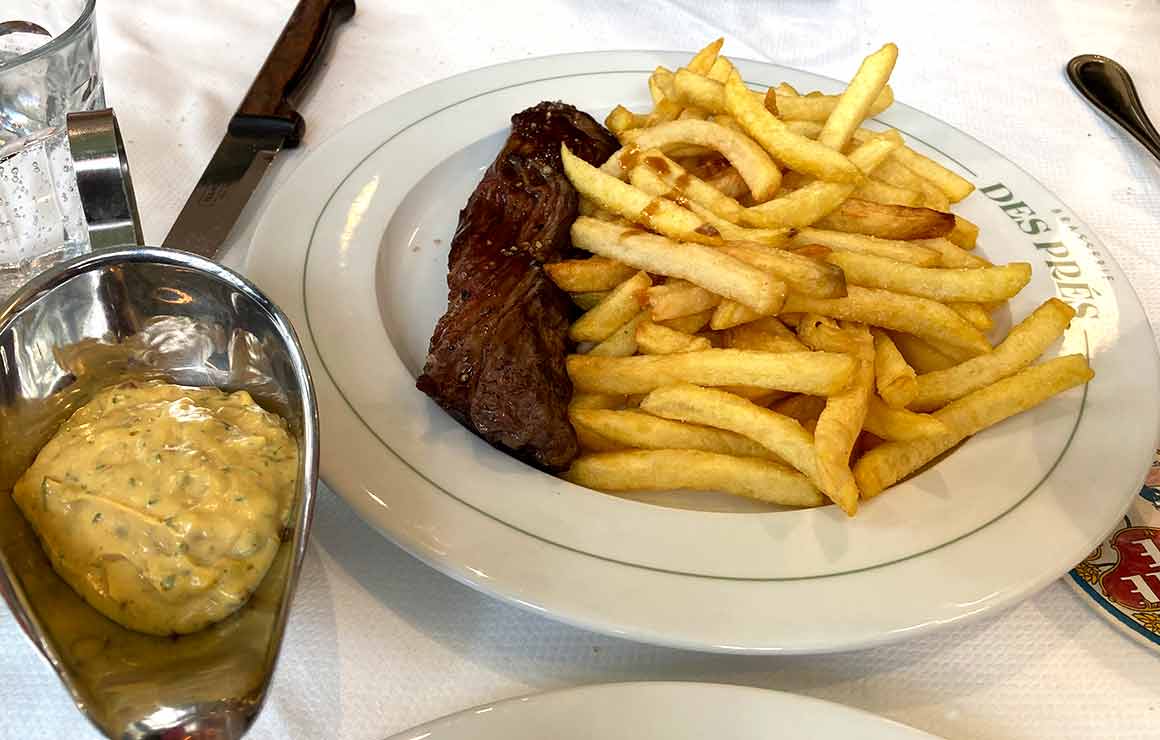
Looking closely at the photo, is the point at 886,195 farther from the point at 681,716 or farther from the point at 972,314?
the point at 681,716

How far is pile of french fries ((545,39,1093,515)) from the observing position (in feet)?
6.05

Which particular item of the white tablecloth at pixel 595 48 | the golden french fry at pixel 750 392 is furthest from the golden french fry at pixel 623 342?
the white tablecloth at pixel 595 48

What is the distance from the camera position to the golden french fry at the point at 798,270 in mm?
1917

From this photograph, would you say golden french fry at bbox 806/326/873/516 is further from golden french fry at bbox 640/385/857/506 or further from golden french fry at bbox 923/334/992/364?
golden french fry at bbox 923/334/992/364

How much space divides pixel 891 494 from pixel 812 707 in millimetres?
555

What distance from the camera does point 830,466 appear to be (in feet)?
5.55

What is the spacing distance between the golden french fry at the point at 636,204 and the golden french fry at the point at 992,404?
60cm

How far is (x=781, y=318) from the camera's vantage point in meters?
2.13

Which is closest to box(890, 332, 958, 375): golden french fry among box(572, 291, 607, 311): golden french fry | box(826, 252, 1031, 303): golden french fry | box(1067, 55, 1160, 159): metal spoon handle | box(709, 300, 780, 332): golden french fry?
box(826, 252, 1031, 303): golden french fry

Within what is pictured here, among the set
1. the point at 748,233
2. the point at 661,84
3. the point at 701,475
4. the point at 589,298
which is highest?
the point at 661,84

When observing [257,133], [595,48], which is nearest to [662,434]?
[257,133]

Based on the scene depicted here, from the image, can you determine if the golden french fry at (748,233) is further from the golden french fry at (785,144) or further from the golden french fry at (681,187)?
the golden french fry at (785,144)

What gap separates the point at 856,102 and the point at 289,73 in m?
1.69

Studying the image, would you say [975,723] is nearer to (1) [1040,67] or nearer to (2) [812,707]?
(2) [812,707]
